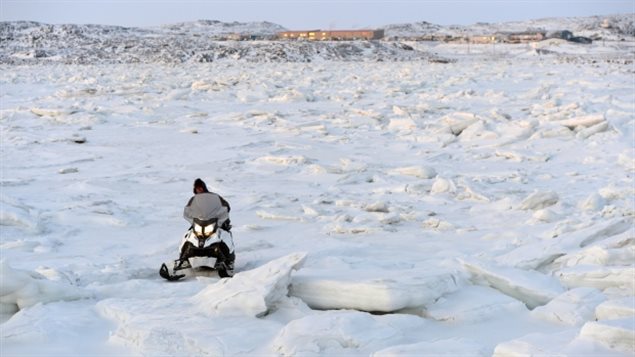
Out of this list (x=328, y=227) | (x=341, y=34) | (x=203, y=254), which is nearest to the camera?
(x=203, y=254)

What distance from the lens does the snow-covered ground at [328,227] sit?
380cm

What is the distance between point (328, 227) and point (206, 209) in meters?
1.98

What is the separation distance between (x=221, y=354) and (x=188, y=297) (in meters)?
1.05

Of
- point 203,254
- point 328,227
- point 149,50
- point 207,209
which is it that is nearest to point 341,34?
point 149,50

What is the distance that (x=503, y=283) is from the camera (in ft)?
14.7

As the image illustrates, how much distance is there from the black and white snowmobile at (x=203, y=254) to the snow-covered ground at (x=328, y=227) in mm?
142

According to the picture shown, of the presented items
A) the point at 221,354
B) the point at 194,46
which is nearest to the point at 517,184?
the point at 221,354

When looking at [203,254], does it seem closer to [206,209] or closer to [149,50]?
[206,209]

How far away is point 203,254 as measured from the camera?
17.6ft

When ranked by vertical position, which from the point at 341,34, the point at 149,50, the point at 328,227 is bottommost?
the point at 328,227

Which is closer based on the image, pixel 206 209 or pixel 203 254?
pixel 203 254

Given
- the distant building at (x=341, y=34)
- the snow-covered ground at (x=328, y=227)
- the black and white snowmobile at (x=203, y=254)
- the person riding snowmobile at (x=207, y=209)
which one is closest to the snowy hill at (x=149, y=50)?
the distant building at (x=341, y=34)

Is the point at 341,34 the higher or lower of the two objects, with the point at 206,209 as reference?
higher

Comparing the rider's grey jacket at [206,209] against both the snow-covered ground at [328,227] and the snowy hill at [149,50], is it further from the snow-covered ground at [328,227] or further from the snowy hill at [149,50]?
the snowy hill at [149,50]
